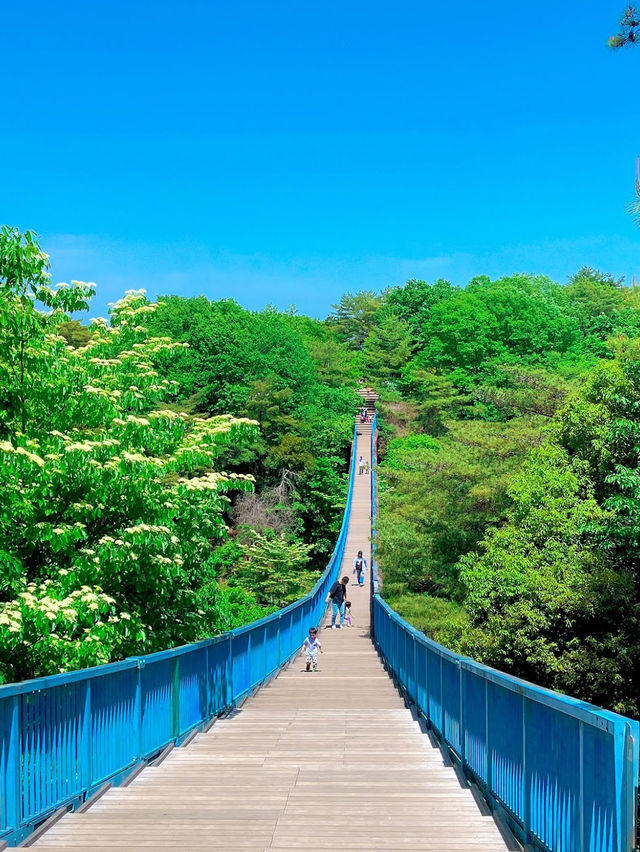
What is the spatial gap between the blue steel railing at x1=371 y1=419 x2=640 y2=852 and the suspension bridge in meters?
0.01

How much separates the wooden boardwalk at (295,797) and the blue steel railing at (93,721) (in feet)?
0.59

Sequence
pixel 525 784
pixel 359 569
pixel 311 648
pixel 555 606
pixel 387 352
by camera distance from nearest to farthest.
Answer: pixel 525 784, pixel 311 648, pixel 555 606, pixel 359 569, pixel 387 352

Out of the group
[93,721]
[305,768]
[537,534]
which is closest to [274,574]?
[537,534]

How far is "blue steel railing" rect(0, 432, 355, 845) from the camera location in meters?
5.20

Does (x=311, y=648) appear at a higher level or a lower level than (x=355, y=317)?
lower

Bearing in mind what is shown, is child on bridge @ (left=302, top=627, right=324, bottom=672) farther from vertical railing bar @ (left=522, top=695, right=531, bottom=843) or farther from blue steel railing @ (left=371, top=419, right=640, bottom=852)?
vertical railing bar @ (left=522, top=695, right=531, bottom=843)

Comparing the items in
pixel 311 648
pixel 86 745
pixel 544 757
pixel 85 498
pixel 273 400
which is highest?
pixel 273 400

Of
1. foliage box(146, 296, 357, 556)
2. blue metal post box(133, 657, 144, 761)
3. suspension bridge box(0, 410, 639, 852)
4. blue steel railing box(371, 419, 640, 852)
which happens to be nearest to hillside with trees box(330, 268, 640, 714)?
blue steel railing box(371, 419, 640, 852)

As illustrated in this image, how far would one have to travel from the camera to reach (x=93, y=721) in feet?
21.3

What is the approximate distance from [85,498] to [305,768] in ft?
16.7

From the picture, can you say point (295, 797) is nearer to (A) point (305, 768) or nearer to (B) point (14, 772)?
(A) point (305, 768)

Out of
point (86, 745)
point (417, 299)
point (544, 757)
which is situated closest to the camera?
point (544, 757)

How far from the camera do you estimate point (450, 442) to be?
32250 millimetres

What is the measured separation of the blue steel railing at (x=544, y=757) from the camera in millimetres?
3621
